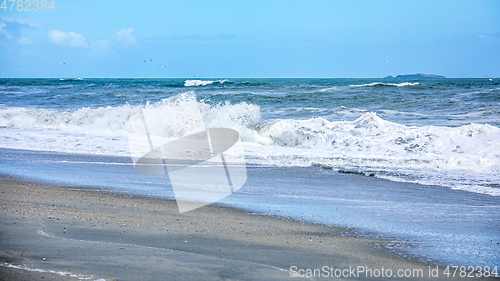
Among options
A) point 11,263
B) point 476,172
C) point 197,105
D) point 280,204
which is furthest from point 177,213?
point 197,105

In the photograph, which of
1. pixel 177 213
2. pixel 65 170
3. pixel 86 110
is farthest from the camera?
pixel 86 110

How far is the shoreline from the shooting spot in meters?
3.32

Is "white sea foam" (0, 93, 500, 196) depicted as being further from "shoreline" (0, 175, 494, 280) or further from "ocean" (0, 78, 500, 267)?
"shoreline" (0, 175, 494, 280)

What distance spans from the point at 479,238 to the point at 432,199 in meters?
1.85

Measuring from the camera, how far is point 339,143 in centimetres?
1243

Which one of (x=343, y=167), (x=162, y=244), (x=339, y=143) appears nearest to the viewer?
(x=162, y=244)

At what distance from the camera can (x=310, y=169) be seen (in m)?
8.88

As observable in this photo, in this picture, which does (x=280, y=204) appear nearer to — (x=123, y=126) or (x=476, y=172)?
(x=476, y=172)

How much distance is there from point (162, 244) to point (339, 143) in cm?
905

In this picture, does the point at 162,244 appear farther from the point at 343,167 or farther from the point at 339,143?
the point at 339,143

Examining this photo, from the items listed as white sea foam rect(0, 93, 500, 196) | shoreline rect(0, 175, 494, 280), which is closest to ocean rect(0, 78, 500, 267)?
white sea foam rect(0, 93, 500, 196)

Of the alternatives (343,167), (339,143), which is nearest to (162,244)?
(343,167)

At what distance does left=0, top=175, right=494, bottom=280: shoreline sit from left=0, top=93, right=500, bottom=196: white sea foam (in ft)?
12.6

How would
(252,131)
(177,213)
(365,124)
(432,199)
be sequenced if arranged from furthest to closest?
(252,131) < (365,124) < (432,199) < (177,213)
